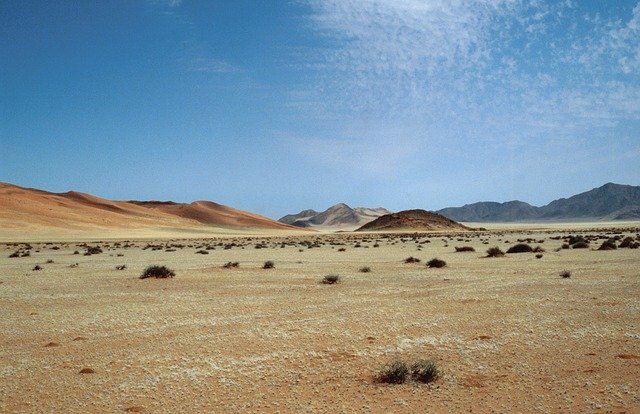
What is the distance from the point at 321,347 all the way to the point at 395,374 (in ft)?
7.07

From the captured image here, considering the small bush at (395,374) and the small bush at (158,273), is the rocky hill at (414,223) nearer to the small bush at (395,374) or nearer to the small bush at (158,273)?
the small bush at (158,273)

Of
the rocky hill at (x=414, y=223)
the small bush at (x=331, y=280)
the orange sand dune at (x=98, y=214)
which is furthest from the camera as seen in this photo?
the rocky hill at (x=414, y=223)

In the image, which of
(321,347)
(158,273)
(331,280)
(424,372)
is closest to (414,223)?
(158,273)

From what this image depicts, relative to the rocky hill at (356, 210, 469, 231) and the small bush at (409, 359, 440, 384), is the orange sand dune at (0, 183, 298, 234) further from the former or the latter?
the small bush at (409, 359, 440, 384)

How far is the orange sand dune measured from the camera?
98194 mm

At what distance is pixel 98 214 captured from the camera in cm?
12044

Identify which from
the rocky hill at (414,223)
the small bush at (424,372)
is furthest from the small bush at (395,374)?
the rocky hill at (414,223)

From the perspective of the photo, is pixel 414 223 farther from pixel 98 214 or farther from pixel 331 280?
pixel 331 280

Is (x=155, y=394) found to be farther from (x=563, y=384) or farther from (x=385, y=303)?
(x=385, y=303)

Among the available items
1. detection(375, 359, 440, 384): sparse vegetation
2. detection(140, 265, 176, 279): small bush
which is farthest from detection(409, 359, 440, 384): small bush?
detection(140, 265, 176, 279): small bush

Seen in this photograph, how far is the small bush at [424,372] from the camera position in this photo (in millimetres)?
7078

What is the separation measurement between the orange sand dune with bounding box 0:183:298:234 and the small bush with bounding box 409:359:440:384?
94.4m

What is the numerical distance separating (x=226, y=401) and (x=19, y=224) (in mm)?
97340

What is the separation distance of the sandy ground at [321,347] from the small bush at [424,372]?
0.11 m
